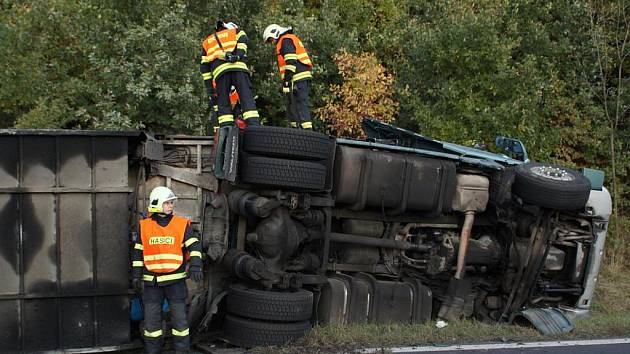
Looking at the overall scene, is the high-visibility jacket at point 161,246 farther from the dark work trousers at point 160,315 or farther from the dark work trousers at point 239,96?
the dark work trousers at point 239,96

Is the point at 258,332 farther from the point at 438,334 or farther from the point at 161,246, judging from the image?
the point at 438,334

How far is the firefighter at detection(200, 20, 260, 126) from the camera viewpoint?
638 centimetres

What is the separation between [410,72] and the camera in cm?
1217

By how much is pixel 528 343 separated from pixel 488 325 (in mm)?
556

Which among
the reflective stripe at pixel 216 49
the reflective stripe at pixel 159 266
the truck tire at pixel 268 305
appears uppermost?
the reflective stripe at pixel 216 49

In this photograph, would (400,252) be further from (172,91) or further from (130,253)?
(172,91)

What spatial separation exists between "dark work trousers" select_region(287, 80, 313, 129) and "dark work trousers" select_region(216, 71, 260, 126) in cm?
61

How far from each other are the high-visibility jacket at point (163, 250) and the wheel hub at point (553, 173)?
3.58m

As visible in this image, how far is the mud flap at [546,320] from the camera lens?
20.9 ft

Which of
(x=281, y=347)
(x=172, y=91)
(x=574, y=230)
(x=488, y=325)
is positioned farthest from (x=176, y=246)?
(x=172, y=91)

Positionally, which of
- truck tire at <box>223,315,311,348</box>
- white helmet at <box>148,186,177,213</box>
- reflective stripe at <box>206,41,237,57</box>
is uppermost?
reflective stripe at <box>206,41,237,57</box>

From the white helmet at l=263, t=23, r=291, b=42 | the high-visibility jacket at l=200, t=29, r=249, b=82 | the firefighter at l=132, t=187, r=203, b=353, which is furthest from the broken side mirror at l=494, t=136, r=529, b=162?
the firefighter at l=132, t=187, r=203, b=353

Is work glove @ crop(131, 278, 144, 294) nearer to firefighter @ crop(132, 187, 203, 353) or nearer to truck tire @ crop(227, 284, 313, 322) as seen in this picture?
firefighter @ crop(132, 187, 203, 353)

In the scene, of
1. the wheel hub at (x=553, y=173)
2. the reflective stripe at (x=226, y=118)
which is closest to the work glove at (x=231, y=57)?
the reflective stripe at (x=226, y=118)
